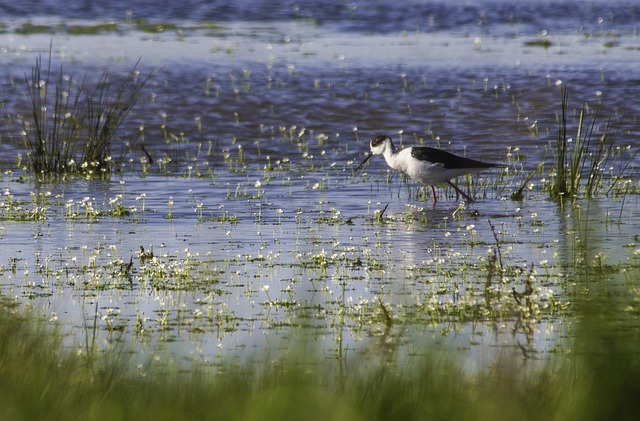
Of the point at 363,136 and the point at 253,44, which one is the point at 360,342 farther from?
the point at 253,44

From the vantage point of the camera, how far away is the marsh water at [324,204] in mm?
7797

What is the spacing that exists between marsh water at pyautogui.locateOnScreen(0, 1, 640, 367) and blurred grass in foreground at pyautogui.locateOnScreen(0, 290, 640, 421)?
0.79 ft

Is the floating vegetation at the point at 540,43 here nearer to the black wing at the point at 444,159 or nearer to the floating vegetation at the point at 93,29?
the floating vegetation at the point at 93,29

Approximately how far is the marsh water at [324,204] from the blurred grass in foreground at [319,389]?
0.79ft

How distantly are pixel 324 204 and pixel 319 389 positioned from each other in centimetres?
894

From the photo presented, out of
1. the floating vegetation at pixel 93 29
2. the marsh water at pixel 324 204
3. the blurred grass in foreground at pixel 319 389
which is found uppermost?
the floating vegetation at pixel 93 29

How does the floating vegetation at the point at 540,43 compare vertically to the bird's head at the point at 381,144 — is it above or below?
above

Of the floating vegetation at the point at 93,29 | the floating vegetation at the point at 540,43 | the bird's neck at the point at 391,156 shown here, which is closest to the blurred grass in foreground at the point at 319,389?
the bird's neck at the point at 391,156

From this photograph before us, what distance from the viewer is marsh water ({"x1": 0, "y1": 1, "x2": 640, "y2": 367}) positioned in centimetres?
780

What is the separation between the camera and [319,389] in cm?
514

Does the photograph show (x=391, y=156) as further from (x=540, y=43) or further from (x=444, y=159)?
(x=540, y=43)

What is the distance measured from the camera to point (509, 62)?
28.7 meters

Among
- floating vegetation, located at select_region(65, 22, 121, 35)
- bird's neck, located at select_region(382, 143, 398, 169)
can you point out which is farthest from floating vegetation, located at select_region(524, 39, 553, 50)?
bird's neck, located at select_region(382, 143, 398, 169)

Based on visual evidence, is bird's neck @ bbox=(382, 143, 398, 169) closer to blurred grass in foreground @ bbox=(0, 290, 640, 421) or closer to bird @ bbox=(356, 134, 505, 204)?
bird @ bbox=(356, 134, 505, 204)
